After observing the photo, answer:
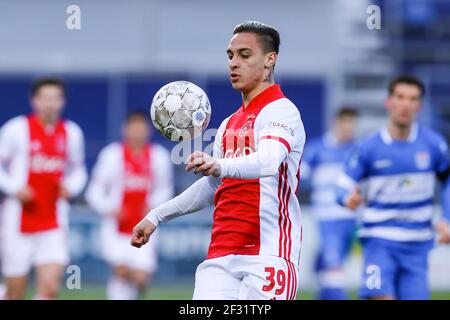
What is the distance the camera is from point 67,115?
2372 cm

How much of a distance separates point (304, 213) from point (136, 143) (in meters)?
5.11

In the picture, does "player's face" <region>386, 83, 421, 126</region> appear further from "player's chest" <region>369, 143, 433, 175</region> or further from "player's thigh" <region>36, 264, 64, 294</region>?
"player's thigh" <region>36, 264, 64, 294</region>

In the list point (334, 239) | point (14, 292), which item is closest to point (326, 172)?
point (334, 239)

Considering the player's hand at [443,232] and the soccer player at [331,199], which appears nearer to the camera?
the player's hand at [443,232]

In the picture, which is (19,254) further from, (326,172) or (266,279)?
(266,279)

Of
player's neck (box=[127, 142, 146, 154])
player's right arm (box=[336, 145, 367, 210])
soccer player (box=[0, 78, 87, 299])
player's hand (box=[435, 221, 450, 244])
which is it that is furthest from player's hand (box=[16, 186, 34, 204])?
player's hand (box=[435, 221, 450, 244])

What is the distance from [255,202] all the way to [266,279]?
0.44 metres

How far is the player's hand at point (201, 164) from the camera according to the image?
5.54 m

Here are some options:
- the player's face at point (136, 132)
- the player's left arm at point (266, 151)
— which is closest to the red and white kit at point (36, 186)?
the player's face at point (136, 132)

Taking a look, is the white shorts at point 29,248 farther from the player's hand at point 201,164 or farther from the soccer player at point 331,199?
the player's hand at point 201,164

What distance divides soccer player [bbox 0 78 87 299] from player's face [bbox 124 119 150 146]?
5.74 feet

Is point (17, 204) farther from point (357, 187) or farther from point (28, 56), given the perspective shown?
point (28, 56)

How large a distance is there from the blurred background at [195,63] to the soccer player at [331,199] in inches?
107

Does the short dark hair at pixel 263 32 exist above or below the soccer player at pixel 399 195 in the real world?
above
